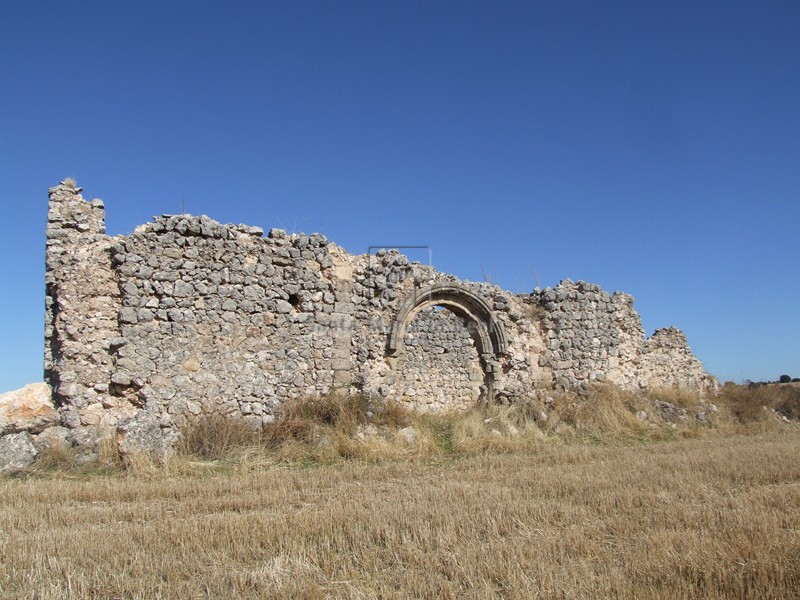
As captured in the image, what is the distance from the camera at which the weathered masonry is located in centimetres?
922

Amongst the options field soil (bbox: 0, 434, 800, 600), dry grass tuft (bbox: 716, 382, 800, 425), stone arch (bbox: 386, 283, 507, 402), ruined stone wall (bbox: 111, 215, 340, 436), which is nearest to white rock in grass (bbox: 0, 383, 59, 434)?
ruined stone wall (bbox: 111, 215, 340, 436)

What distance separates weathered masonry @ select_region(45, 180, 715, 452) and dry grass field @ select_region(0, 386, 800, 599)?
1472 mm

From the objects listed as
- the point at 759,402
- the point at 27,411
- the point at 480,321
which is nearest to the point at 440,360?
the point at 480,321

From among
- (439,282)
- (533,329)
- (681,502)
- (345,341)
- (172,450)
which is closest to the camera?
(681,502)

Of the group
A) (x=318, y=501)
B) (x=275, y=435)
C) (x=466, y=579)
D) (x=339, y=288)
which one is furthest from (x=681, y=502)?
(x=339, y=288)

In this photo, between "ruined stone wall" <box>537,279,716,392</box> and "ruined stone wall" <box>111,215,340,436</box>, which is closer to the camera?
"ruined stone wall" <box>111,215,340,436</box>

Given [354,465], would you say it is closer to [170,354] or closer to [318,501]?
[318,501]

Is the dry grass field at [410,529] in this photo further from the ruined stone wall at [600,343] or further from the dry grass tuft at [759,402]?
the dry grass tuft at [759,402]

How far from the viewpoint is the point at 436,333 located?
19.1 meters

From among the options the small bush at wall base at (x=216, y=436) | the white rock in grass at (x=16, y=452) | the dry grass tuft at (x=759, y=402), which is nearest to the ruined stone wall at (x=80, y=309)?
the white rock in grass at (x=16, y=452)

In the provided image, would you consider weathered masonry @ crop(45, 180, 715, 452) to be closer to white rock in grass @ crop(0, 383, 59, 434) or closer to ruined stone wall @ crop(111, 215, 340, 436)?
ruined stone wall @ crop(111, 215, 340, 436)

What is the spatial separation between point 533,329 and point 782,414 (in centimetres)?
658

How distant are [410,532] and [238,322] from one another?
5933 mm

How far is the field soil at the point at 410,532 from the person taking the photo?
12.8 feet
